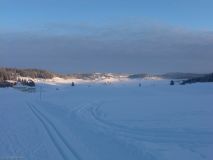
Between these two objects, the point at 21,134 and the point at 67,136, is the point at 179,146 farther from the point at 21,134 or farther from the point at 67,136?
the point at 21,134

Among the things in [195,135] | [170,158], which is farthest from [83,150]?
[195,135]

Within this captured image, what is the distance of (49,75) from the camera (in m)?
195

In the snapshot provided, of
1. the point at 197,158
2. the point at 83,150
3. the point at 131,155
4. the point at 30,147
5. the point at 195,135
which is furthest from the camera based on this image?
the point at 195,135

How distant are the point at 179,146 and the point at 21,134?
677 centimetres

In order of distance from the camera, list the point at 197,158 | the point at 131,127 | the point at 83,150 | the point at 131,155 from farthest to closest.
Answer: the point at 131,127
the point at 83,150
the point at 131,155
the point at 197,158

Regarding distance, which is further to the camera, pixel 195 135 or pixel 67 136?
pixel 67 136

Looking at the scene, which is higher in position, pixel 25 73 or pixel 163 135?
pixel 25 73

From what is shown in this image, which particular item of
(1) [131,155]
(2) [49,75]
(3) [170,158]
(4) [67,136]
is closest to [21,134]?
(4) [67,136]

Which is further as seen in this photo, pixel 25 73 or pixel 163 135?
pixel 25 73

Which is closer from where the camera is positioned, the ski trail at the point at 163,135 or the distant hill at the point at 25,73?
the ski trail at the point at 163,135

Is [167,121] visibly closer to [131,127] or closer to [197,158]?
[131,127]

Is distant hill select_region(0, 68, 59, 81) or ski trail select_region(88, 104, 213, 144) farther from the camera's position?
distant hill select_region(0, 68, 59, 81)

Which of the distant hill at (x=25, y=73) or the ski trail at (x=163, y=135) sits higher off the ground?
the distant hill at (x=25, y=73)

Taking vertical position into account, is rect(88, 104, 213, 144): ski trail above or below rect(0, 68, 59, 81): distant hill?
below
